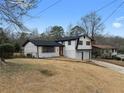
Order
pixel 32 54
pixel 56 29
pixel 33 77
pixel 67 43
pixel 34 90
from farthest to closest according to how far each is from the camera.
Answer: pixel 56 29 → pixel 67 43 → pixel 32 54 → pixel 33 77 → pixel 34 90

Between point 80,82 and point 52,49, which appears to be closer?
point 80,82

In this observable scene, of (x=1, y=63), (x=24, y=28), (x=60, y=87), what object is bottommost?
(x=60, y=87)

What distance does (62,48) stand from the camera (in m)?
49.8

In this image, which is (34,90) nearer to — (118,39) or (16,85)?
(16,85)

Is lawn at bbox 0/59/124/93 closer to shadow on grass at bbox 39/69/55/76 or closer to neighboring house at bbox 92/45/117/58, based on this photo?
shadow on grass at bbox 39/69/55/76

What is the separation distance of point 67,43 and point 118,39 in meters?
48.0

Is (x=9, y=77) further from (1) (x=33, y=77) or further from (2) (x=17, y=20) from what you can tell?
(2) (x=17, y=20)

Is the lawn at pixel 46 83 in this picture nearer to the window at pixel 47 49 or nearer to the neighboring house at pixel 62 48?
the neighboring house at pixel 62 48

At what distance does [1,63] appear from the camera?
1731 cm

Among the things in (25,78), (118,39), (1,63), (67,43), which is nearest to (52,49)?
(67,43)

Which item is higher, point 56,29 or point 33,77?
point 56,29

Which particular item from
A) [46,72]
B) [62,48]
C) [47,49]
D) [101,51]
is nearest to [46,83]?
[46,72]

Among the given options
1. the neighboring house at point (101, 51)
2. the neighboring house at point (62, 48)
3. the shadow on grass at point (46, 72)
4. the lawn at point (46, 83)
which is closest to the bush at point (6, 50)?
the neighboring house at point (62, 48)

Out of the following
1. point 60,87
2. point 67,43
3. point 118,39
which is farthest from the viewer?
point 118,39
